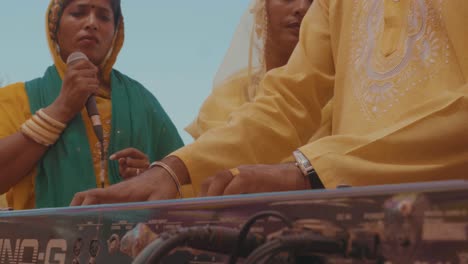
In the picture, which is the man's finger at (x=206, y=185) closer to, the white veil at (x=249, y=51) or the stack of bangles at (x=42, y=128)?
the white veil at (x=249, y=51)

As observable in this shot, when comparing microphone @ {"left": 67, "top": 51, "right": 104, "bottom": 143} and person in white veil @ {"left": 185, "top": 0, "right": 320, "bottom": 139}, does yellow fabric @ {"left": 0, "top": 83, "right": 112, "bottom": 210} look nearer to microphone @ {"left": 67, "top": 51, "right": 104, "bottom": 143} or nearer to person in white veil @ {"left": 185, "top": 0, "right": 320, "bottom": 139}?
microphone @ {"left": 67, "top": 51, "right": 104, "bottom": 143}

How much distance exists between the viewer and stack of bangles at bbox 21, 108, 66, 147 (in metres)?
2.48

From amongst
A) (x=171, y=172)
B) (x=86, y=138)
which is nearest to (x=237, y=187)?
(x=171, y=172)

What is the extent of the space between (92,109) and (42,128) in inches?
7.3

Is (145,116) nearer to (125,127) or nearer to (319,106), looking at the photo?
(125,127)

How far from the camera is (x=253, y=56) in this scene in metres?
2.44

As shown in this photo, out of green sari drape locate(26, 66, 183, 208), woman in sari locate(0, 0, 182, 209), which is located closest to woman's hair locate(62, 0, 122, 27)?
woman in sari locate(0, 0, 182, 209)

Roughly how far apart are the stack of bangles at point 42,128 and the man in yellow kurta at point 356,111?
1.34 meters

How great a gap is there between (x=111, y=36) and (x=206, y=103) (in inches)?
23.0

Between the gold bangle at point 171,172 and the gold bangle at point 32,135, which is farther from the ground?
the gold bangle at point 32,135

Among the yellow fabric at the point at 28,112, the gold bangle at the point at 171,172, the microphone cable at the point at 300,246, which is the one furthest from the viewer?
the yellow fabric at the point at 28,112

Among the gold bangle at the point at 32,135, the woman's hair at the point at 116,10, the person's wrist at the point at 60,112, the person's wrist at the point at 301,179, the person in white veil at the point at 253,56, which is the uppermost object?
the woman's hair at the point at 116,10

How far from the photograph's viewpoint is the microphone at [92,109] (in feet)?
8.36

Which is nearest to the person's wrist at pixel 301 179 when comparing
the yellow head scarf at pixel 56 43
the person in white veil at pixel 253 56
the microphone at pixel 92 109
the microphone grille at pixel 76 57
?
the person in white veil at pixel 253 56
